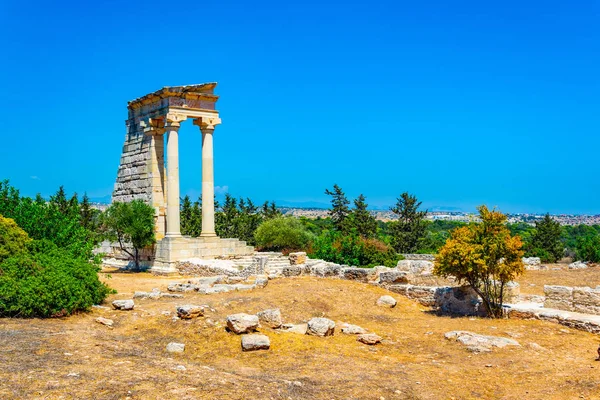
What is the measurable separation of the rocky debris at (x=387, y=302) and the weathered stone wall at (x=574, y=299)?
149 inches

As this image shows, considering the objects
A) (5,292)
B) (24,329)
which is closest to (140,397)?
(24,329)

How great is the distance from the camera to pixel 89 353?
28.9 feet

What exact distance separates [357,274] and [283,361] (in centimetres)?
980

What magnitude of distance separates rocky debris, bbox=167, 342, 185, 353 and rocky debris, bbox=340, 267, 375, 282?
376 inches

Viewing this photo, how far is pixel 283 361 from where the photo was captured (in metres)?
9.41

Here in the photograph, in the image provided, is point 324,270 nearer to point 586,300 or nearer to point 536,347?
point 586,300

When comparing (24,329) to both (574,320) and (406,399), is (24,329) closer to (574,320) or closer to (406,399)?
(406,399)

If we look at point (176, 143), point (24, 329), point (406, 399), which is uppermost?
point (176, 143)

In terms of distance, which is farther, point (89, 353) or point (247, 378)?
point (89, 353)

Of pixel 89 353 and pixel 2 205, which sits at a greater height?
pixel 2 205

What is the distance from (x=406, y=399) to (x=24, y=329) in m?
6.85

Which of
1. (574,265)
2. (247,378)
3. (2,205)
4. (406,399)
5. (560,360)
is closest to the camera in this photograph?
(406,399)

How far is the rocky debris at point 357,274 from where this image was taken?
18.8 metres

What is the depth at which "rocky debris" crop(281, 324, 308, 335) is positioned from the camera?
38.4 feet
